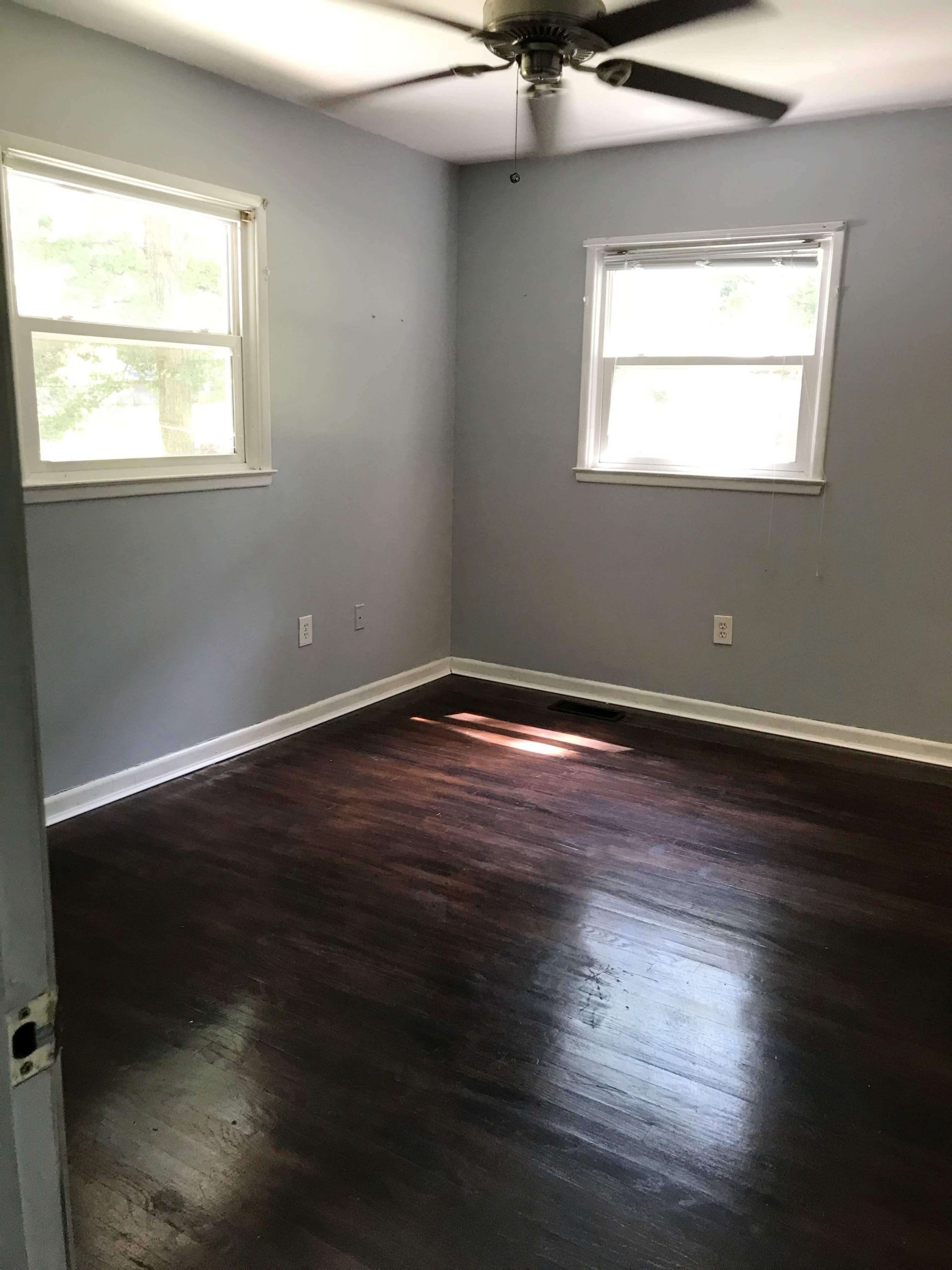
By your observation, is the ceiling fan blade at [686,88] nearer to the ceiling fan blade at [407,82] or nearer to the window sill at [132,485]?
the ceiling fan blade at [407,82]

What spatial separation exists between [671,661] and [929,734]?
1.11 m

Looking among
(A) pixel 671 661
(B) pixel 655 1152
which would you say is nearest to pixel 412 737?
(A) pixel 671 661

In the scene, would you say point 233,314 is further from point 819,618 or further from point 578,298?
point 819,618

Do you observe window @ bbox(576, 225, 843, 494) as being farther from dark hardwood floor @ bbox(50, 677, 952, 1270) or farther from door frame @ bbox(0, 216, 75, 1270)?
door frame @ bbox(0, 216, 75, 1270)

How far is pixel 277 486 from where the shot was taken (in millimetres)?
3766

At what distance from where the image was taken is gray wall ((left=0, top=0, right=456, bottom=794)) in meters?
2.96

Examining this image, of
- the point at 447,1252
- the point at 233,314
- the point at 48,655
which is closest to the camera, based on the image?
the point at 447,1252

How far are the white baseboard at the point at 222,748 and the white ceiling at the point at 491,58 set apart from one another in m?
2.34

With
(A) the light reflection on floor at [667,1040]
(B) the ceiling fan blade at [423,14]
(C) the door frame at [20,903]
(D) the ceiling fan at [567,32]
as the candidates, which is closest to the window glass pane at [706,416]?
(D) the ceiling fan at [567,32]

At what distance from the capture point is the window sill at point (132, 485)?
2.88 metres

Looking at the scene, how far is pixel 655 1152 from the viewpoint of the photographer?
69.3 inches

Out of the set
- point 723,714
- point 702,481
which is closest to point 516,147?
point 702,481

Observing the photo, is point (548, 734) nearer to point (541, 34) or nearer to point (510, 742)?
point (510, 742)

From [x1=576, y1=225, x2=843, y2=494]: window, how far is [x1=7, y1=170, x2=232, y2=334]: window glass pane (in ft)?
5.74
